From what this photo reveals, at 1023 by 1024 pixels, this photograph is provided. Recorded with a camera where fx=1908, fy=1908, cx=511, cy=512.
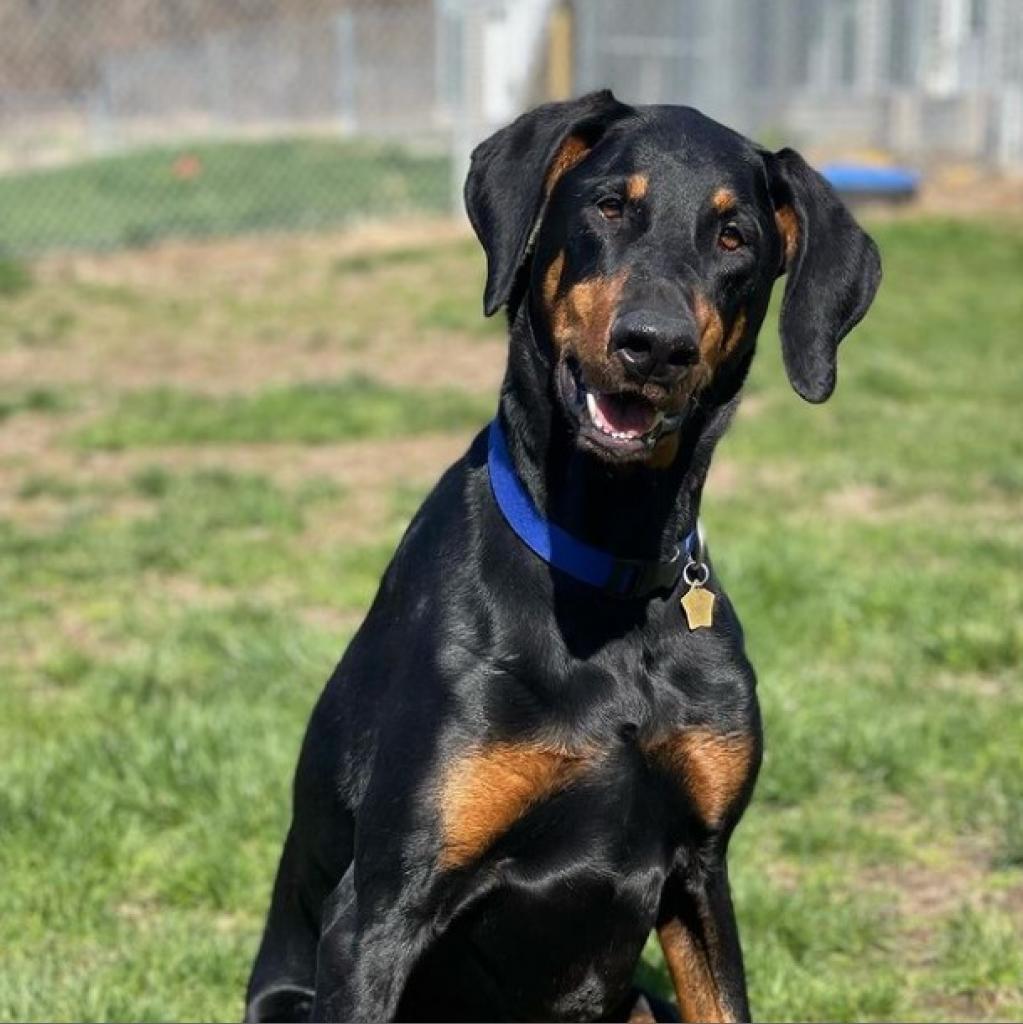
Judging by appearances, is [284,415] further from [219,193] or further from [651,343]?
[219,193]

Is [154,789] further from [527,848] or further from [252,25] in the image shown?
[252,25]

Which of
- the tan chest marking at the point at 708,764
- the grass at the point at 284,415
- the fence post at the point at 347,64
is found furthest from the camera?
the fence post at the point at 347,64

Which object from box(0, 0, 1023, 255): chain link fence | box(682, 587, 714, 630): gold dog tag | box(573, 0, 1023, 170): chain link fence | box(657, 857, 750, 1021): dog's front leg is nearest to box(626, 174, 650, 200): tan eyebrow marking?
box(682, 587, 714, 630): gold dog tag

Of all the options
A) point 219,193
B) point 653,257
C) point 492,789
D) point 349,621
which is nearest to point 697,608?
point 492,789

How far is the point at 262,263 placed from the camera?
13.6 metres

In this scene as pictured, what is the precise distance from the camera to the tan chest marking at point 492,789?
305cm

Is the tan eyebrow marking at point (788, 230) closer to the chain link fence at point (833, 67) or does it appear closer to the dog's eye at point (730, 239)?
the dog's eye at point (730, 239)

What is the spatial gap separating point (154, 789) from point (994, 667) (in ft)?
8.66

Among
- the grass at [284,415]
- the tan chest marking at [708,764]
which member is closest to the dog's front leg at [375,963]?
the tan chest marking at [708,764]

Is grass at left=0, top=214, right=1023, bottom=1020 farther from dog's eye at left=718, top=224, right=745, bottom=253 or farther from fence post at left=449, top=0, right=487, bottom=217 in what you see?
fence post at left=449, top=0, right=487, bottom=217

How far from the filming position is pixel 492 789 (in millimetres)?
3059

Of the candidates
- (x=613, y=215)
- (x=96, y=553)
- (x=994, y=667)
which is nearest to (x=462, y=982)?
(x=613, y=215)

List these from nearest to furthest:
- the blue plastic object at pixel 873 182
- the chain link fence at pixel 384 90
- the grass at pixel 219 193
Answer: the grass at pixel 219 193 < the chain link fence at pixel 384 90 < the blue plastic object at pixel 873 182

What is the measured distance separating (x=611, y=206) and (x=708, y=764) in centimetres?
96
